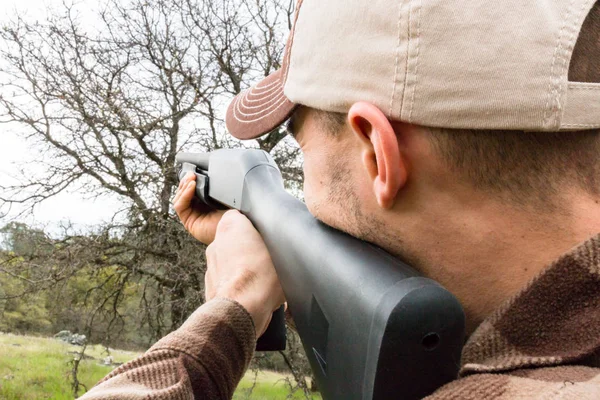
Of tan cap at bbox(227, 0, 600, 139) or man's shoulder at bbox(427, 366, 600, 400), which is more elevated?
tan cap at bbox(227, 0, 600, 139)

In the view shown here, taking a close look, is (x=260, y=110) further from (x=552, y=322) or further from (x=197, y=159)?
(x=197, y=159)

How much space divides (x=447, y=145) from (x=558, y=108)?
0.16 meters

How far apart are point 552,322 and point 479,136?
0.28 metres

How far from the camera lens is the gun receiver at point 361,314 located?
0.70 metres

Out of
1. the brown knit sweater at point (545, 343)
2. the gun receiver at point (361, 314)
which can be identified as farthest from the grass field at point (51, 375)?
the brown knit sweater at point (545, 343)

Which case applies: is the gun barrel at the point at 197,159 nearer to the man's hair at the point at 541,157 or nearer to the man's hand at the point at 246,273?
the man's hand at the point at 246,273

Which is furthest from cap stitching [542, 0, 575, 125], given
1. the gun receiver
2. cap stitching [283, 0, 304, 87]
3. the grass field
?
the grass field

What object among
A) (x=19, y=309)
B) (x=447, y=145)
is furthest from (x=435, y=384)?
(x=19, y=309)

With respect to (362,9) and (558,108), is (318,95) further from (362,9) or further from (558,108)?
(558,108)

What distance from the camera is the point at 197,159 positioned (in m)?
2.31

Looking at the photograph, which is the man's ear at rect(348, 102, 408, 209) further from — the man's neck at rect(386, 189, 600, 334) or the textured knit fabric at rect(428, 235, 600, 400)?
the textured knit fabric at rect(428, 235, 600, 400)

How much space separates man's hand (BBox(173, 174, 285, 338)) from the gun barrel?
1.66 ft

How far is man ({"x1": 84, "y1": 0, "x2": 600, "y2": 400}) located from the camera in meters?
0.68

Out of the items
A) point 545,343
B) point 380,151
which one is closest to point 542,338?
point 545,343
